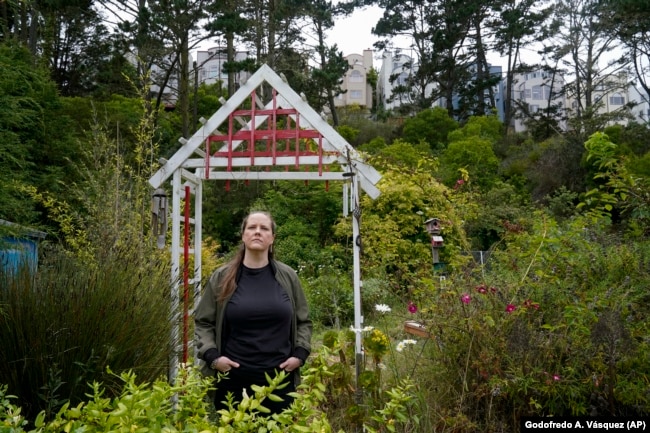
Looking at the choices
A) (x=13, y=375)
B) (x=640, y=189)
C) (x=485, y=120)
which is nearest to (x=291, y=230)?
(x=640, y=189)

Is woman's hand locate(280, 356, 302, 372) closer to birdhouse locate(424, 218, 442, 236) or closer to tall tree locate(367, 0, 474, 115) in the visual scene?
birdhouse locate(424, 218, 442, 236)

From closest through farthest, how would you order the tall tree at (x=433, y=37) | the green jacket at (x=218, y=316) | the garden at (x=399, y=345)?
the garden at (x=399, y=345)
the green jacket at (x=218, y=316)
the tall tree at (x=433, y=37)

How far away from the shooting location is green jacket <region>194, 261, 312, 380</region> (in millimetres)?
2482

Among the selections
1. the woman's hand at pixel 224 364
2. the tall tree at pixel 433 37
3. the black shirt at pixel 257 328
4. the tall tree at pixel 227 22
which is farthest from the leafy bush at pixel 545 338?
the tall tree at pixel 433 37

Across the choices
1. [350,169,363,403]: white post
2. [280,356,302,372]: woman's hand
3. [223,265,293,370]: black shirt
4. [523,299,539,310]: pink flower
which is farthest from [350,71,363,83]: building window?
[280,356,302,372]: woman's hand

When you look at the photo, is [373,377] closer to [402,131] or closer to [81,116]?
[81,116]

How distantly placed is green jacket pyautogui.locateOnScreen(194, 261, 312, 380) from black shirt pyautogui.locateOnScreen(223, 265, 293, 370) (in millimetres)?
49

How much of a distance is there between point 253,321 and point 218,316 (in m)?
0.18

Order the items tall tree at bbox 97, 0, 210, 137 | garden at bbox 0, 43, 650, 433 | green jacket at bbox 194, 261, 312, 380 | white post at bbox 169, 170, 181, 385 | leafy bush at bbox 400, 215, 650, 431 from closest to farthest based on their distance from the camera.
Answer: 1. garden at bbox 0, 43, 650, 433
2. green jacket at bbox 194, 261, 312, 380
3. white post at bbox 169, 170, 181, 385
4. leafy bush at bbox 400, 215, 650, 431
5. tall tree at bbox 97, 0, 210, 137

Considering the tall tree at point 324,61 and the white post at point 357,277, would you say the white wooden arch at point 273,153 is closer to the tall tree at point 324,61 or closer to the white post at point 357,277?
the white post at point 357,277

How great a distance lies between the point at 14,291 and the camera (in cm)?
227

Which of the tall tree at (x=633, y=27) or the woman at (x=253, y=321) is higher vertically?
the tall tree at (x=633, y=27)

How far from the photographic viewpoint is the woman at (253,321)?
241 centimetres

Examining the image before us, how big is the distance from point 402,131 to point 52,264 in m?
19.0
